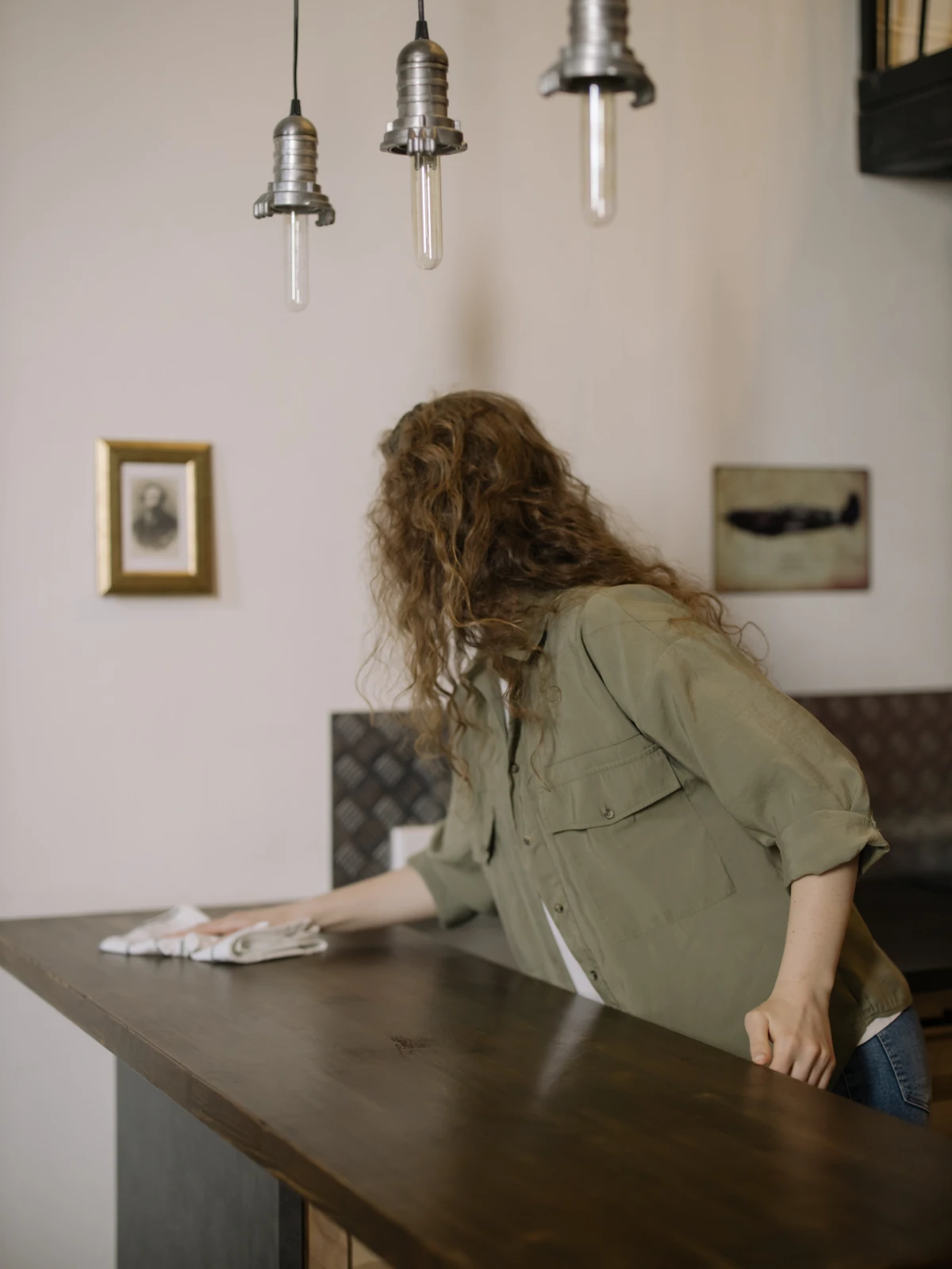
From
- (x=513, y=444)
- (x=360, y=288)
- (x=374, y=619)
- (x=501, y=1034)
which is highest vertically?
(x=360, y=288)

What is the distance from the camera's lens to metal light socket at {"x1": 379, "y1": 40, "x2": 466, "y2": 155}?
1.50 m

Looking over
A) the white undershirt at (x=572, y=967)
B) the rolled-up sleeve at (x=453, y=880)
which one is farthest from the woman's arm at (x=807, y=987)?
the rolled-up sleeve at (x=453, y=880)

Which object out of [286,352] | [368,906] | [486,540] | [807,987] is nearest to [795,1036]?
[807,987]

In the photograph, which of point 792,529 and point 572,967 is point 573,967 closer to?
point 572,967

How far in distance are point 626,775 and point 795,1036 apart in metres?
0.42

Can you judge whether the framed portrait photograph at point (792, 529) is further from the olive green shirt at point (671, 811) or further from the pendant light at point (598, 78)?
the pendant light at point (598, 78)

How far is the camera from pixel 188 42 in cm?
255

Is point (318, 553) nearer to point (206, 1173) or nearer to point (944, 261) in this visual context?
point (206, 1173)

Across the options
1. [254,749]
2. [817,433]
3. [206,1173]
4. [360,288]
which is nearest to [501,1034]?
[206,1173]

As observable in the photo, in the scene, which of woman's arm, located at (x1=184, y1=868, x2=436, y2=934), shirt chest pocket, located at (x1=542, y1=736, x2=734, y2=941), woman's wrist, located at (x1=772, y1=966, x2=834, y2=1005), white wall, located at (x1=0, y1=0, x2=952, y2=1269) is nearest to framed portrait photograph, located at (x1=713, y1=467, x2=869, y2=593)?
white wall, located at (x1=0, y1=0, x2=952, y2=1269)

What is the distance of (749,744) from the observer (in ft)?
5.34

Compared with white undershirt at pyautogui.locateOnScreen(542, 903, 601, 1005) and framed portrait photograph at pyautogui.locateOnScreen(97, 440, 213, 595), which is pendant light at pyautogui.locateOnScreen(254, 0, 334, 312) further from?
white undershirt at pyautogui.locateOnScreen(542, 903, 601, 1005)

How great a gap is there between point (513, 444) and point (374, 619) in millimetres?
796

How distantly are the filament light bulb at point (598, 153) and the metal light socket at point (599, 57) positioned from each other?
0.02 m
